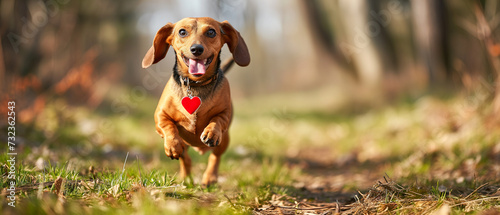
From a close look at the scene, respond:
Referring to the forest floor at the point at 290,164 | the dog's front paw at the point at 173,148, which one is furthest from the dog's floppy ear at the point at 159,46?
the forest floor at the point at 290,164

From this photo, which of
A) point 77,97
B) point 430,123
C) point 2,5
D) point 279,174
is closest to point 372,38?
point 430,123

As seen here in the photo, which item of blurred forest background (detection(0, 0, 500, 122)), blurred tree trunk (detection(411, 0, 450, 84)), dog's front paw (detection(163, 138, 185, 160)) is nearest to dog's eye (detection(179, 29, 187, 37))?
dog's front paw (detection(163, 138, 185, 160))

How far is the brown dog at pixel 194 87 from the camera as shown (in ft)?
8.33

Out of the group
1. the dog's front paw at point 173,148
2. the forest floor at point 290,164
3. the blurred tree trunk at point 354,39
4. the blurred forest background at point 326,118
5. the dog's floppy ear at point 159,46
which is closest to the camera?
the forest floor at point 290,164

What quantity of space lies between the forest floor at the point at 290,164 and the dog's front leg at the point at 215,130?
1.22 feet

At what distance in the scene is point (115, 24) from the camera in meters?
16.6

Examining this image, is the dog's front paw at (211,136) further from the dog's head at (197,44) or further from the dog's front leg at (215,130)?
the dog's head at (197,44)

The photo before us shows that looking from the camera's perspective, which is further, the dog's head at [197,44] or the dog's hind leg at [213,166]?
the dog's hind leg at [213,166]

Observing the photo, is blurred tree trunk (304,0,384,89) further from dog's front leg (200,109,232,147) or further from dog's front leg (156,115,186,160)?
dog's front leg (156,115,186,160)

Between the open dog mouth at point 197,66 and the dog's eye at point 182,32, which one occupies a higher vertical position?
the dog's eye at point 182,32

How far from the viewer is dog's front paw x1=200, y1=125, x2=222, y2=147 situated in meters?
2.53

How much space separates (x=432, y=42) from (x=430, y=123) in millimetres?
2359

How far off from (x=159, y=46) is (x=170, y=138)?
657mm

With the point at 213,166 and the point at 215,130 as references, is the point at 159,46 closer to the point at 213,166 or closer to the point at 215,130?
the point at 215,130
